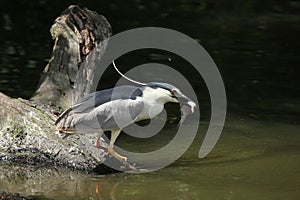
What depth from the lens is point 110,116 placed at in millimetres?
6395

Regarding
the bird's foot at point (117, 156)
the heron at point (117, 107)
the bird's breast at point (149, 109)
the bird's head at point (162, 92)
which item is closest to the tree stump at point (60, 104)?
the bird's foot at point (117, 156)

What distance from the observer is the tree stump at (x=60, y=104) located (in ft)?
21.4

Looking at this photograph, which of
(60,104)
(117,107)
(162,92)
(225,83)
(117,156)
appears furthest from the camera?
→ (225,83)

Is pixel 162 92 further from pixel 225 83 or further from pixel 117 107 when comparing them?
pixel 225 83

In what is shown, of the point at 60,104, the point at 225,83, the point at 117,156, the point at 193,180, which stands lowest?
the point at 225,83

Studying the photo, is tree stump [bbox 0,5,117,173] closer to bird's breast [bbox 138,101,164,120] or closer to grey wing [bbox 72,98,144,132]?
grey wing [bbox 72,98,144,132]

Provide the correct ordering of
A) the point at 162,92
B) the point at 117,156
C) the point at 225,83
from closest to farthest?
the point at 162,92, the point at 117,156, the point at 225,83

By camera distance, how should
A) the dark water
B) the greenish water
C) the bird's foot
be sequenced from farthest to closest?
the bird's foot
the dark water
the greenish water

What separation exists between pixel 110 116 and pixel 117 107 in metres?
0.10

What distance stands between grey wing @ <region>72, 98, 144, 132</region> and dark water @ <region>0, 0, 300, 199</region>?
44 centimetres

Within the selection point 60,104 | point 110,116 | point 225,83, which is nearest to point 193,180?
point 110,116

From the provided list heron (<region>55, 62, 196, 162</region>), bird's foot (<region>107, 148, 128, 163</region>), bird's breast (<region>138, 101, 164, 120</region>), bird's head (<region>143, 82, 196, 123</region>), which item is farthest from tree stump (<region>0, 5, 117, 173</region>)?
bird's head (<region>143, 82, 196, 123</region>)

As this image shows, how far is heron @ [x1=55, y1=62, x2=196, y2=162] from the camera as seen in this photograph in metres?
6.30

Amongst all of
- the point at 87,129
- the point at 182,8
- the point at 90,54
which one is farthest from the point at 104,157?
the point at 182,8
